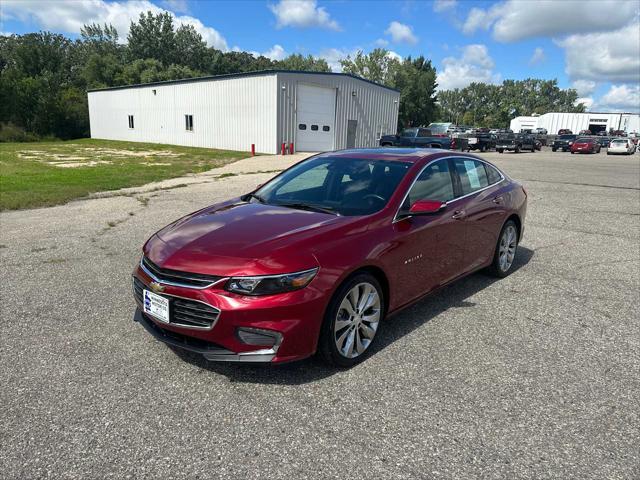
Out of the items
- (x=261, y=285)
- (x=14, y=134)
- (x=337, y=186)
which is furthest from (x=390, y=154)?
(x=14, y=134)

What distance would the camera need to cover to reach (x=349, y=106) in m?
30.4

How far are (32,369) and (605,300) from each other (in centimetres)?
532

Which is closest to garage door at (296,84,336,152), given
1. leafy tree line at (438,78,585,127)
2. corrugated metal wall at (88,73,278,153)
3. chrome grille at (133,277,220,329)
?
corrugated metal wall at (88,73,278,153)

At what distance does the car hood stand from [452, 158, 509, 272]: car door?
5.81 ft

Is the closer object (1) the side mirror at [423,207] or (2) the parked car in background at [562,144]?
(1) the side mirror at [423,207]

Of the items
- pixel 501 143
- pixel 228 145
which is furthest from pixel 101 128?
pixel 501 143

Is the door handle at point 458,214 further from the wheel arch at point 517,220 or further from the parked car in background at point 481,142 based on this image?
the parked car in background at point 481,142

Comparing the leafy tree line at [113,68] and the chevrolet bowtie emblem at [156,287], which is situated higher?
the leafy tree line at [113,68]

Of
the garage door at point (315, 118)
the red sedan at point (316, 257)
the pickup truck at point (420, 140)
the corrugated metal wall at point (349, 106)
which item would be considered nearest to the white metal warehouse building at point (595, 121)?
the corrugated metal wall at point (349, 106)

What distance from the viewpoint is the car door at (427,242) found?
12.3ft

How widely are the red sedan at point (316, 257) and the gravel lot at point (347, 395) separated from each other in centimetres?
31

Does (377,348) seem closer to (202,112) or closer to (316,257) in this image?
(316,257)

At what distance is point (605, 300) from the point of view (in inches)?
192

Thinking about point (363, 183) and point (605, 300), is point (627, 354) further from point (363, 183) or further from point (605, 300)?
point (363, 183)
